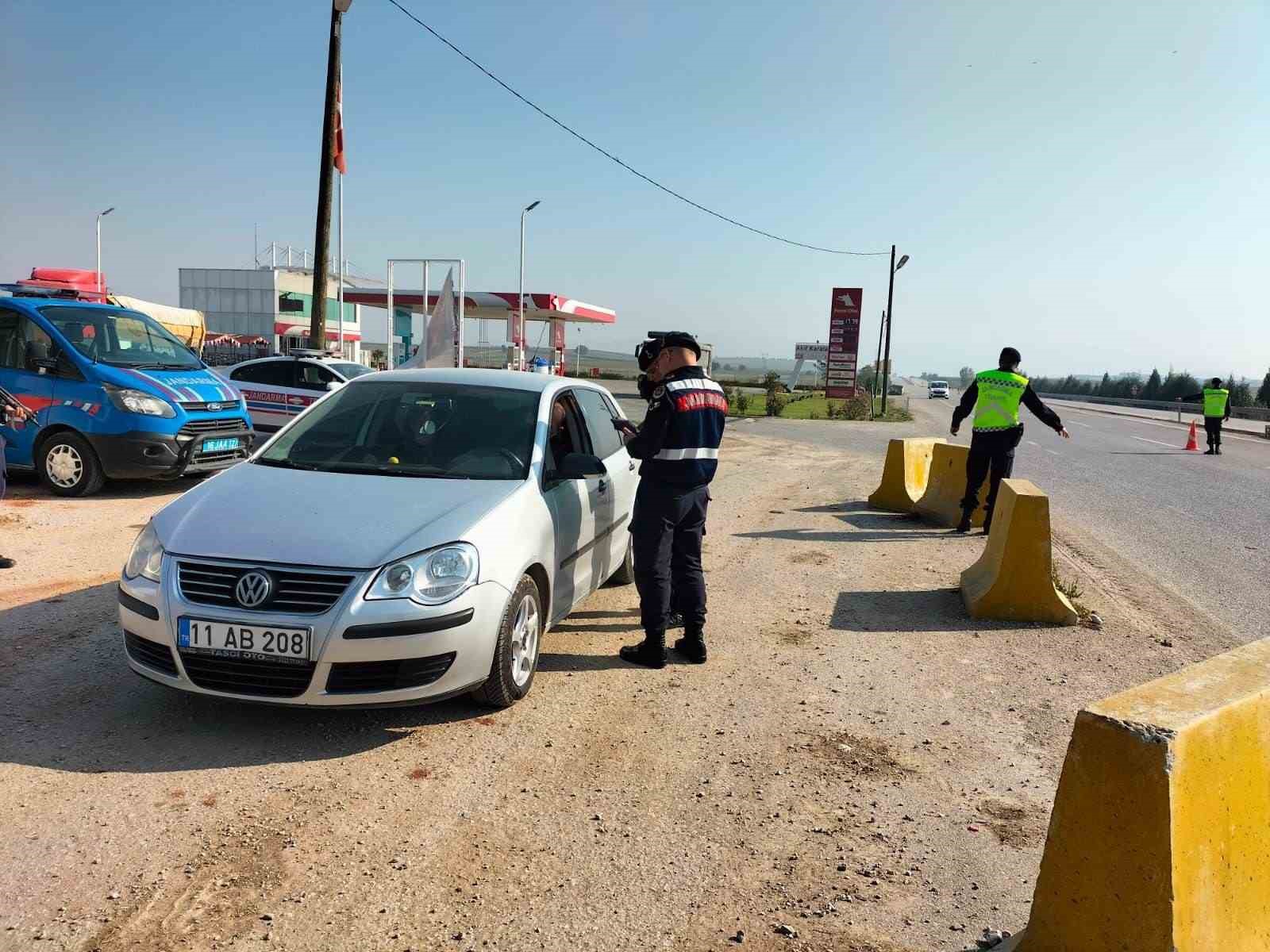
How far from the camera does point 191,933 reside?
262cm

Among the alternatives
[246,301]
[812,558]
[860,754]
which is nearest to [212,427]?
[812,558]

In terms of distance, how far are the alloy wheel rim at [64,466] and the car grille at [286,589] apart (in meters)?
6.67

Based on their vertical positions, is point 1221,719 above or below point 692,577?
Result: above

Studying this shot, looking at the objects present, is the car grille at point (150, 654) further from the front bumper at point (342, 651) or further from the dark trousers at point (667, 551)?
Answer: the dark trousers at point (667, 551)

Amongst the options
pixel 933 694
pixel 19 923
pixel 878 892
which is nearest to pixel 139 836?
pixel 19 923

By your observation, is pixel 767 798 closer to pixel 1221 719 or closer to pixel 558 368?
pixel 1221 719

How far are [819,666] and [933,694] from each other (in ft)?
2.11

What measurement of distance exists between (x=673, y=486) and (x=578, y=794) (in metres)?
1.88

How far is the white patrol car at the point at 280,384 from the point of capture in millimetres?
13672

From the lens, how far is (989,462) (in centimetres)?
902

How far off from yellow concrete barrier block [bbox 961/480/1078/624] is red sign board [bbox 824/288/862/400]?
100.0 ft

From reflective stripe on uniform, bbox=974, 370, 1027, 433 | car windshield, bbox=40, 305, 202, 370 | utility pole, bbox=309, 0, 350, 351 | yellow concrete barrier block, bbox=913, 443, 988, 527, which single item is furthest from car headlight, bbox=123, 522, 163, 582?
utility pole, bbox=309, 0, 350, 351

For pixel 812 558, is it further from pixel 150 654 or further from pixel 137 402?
pixel 137 402

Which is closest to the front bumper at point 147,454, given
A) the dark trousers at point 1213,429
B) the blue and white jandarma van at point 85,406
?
the blue and white jandarma van at point 85,406
